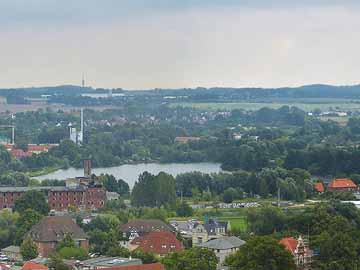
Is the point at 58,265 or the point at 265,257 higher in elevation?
the point at 265,257

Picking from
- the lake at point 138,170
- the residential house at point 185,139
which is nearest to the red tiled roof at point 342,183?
the lake at point 138,170

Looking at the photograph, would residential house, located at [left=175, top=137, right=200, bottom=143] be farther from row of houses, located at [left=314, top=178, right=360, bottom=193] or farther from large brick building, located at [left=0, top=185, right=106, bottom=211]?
large brick building, located at [left=0, top=185, right=106, bottom=211]

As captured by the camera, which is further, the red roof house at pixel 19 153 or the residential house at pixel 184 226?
the red roof house at pixel 19 153

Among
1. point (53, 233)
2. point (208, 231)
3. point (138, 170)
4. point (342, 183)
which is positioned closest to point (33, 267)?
point (53, 233)

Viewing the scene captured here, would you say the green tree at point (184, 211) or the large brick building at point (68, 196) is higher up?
the green tree at point (184, 211)

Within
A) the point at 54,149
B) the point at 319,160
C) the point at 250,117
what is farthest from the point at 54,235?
the point at 250,117

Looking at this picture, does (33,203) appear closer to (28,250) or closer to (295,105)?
(28,250)

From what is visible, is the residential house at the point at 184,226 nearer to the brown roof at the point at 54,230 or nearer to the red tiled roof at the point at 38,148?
the brown roof at the point at 54,230
